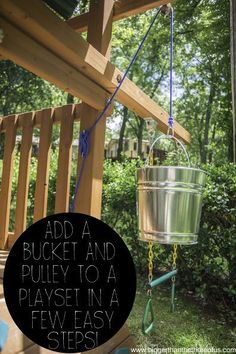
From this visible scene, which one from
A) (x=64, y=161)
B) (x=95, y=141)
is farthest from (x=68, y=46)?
(x=64, y=161)

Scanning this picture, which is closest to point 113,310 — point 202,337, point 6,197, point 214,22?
point 6,197

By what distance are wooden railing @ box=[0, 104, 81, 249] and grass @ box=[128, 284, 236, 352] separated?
4.69 ft

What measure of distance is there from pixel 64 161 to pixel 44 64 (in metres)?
0.82

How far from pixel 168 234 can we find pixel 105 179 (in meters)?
3.43

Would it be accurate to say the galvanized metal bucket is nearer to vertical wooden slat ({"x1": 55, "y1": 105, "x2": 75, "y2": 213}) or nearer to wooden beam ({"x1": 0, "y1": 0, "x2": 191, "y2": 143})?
wooden beam ({"x1": 0, "y1": 0, "x2": 191, "y2": 143})

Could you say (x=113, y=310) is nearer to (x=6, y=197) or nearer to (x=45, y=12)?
(x=45, y=12)

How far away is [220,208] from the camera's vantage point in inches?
136

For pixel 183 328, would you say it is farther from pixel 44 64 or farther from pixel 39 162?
pixel 44 64

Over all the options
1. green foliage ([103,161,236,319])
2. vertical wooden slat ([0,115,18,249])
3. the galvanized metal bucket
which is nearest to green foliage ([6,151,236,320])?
green foliage ([103,161,236,319])

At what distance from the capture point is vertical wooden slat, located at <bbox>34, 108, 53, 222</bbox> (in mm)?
2328

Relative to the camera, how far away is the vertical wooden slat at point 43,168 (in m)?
2.33

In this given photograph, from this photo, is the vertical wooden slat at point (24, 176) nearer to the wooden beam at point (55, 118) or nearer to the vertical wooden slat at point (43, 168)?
the wooden beam at point (55, 118)

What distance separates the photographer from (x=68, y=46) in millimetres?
1403

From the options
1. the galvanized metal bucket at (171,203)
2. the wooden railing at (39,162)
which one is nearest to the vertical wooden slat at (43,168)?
the wooden railing at (39,162)
